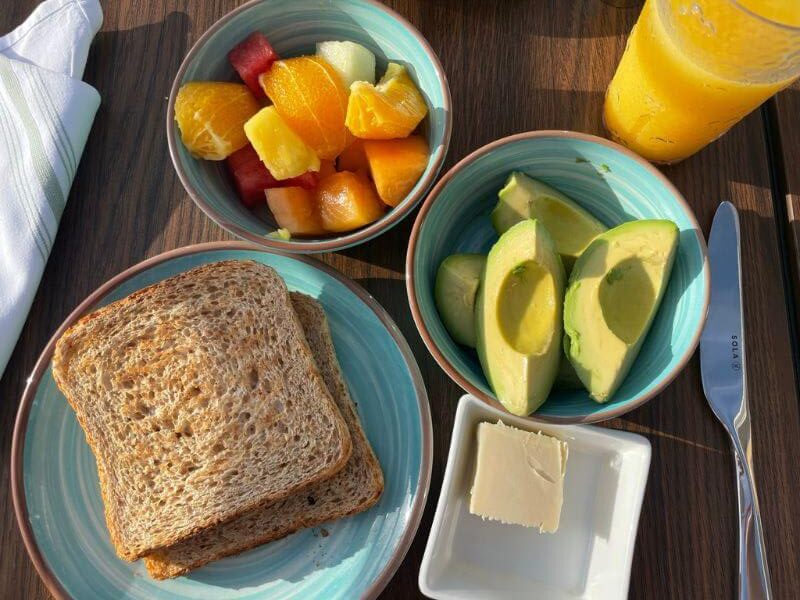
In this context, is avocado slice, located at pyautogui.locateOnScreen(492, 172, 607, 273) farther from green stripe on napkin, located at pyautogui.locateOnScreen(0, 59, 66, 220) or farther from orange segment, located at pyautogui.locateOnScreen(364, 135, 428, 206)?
green stripe on napkin, located at pyautogui.locateOnScreen(0, 59, 66, 220)

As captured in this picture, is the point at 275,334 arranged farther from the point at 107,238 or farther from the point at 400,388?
the point at 107,238

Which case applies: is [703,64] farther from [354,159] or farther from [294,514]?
[294,514]

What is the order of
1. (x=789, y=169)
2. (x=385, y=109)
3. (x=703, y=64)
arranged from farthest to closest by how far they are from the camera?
1. (x=789, y=169)
2. (x=385, y=109)
3. (x=703, y=64)

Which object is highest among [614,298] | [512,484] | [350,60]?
[350,60]

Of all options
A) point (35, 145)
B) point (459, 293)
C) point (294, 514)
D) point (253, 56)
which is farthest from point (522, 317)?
point (35, 145)

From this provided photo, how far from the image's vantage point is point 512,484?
868 mm

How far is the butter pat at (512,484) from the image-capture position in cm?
86

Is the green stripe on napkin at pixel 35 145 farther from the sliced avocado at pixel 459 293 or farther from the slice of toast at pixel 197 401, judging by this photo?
the sliced avocado at pixel 459 293

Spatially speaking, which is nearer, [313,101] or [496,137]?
[313,101]

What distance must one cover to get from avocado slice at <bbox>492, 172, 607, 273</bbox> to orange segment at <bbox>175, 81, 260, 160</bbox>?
417 mm

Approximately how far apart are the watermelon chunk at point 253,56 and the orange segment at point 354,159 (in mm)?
178

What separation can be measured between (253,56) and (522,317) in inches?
23.0

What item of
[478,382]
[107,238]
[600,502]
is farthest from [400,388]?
[107,238]

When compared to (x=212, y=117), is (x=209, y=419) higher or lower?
lower
